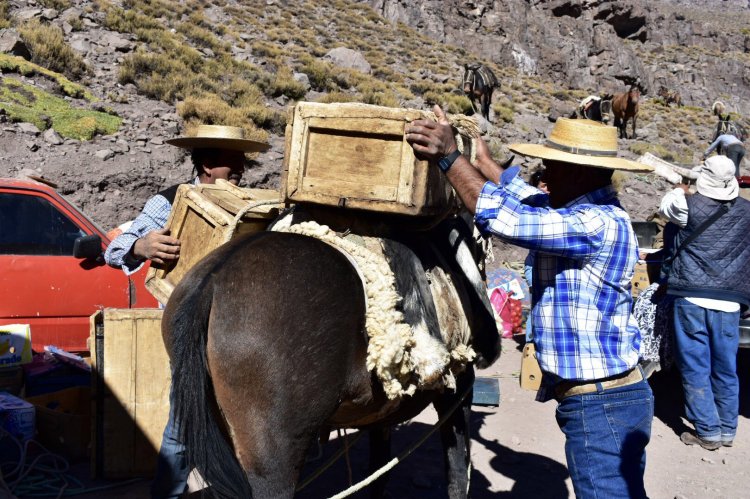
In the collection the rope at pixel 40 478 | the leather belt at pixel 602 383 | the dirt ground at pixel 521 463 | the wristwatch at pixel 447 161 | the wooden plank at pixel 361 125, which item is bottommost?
the dirt ground at pixel 521 463

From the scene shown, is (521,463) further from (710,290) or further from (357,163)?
(357,163)

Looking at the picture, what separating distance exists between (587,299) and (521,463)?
116 inches

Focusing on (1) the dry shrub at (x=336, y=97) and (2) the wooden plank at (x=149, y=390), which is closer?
(2) the wooden plank at (x=149, y=390)

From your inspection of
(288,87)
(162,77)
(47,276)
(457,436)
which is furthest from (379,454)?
(288,87)

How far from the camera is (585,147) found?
252 cm

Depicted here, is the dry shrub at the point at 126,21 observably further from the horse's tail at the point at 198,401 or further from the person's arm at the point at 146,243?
the horse's tail at the point at 198,401

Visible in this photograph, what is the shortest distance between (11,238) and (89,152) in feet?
23.3

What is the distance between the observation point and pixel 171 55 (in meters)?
20.3

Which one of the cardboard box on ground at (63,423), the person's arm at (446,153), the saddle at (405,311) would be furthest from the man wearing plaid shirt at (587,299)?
the cardboard box on ground at (63,423)

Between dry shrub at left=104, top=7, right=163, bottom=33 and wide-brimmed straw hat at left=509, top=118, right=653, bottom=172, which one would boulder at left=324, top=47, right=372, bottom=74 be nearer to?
dry shrub at left=104, top=7, right=163, bottom=33

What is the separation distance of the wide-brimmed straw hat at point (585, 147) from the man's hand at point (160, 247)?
178cm

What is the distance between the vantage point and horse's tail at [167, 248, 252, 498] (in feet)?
7.04

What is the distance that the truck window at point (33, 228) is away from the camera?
541 cm

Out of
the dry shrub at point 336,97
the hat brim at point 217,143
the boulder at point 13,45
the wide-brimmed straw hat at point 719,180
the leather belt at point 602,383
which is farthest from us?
the dry shrub at point 336,97
